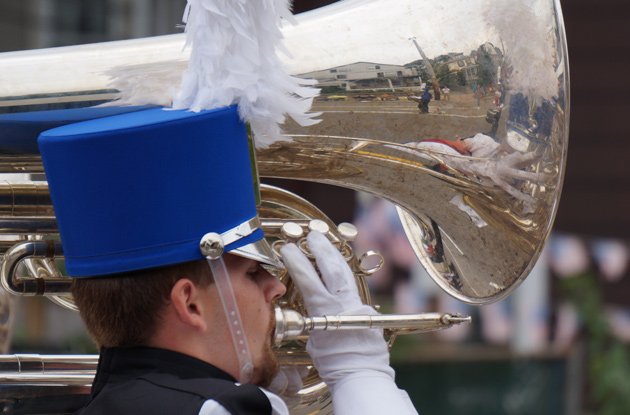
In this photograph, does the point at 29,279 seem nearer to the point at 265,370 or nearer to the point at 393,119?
the point at 265,370

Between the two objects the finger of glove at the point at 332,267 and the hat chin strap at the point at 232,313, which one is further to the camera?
the finger of glove at the point at 332,267

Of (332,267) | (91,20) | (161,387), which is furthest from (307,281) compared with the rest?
(91,20)

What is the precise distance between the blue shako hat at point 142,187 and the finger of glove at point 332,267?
33 cm

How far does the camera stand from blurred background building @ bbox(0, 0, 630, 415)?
20.5 ft

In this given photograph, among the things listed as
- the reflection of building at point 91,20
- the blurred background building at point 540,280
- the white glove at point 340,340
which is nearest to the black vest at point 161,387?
the white glove at point 340,340

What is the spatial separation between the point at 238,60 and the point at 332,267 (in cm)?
51

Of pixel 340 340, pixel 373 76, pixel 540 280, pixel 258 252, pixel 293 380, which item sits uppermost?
pixel 373 76

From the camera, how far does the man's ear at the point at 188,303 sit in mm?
2016

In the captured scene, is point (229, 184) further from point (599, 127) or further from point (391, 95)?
point (599, 127)

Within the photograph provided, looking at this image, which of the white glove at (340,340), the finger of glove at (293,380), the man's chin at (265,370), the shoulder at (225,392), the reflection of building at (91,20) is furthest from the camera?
the reflection of building at (91,20)

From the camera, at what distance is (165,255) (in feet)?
6.54

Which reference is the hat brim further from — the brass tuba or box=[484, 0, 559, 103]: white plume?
box=[484, 0, 559, 103]: white plume

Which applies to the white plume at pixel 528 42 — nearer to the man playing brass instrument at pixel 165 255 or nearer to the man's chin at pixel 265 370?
the man playing brass instrument at pixel 165 255

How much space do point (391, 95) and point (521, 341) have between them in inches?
203
